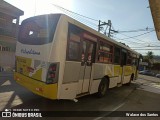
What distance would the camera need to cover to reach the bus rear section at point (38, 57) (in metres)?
5.89

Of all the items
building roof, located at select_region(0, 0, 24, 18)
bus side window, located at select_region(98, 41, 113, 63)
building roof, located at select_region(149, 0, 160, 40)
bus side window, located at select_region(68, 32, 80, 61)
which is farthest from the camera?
building roof, located at select_region(0, 0, 24, 18)

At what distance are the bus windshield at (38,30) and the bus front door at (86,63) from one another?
1488mm

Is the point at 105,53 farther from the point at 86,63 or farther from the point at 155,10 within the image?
the point at 155,10

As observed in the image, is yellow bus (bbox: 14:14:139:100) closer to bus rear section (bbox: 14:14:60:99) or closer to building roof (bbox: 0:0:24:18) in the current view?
bus rear section (bbox: 14:14:60:99)

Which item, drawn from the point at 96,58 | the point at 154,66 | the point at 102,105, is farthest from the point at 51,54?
the point at 154,66

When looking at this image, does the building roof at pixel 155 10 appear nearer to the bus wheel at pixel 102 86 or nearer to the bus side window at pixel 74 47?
the bus wheel at pixel 102 86

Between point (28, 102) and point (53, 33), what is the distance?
9.27 ft

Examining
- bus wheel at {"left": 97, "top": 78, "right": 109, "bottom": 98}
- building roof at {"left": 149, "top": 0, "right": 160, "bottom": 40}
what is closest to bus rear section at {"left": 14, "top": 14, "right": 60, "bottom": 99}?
bus wheel at {"left": 97, "top": 78, "right": 109, "bottom": 98}

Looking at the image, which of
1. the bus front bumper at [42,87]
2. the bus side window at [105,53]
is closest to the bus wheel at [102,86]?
the bus side window at [105,53]

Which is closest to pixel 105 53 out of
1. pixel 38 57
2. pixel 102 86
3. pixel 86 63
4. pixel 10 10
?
pixel 102 86

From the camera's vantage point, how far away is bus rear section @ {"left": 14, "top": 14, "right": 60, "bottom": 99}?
19.3ft

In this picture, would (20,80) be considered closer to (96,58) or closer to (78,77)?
(78,77)

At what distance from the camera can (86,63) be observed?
7.57m

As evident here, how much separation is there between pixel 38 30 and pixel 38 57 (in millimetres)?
1002
